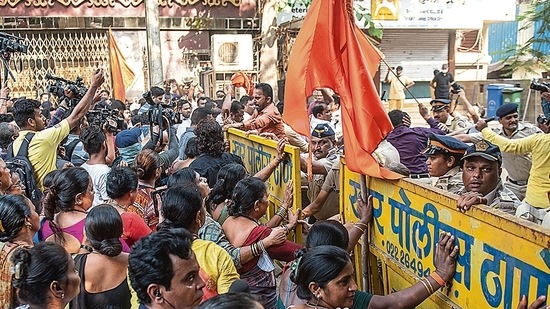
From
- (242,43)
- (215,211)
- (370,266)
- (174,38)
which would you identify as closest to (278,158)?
(215,211)

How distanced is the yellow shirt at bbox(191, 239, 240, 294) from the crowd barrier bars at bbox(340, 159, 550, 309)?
3.35 ft

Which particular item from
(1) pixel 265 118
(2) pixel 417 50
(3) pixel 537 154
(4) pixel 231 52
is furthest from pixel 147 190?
(2) pixel 417 50

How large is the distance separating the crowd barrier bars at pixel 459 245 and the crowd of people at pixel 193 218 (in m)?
0.09

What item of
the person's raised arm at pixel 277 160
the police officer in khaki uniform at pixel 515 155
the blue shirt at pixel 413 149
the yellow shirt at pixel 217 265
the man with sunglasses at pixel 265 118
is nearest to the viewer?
the yellow shirt at pixel 217 265

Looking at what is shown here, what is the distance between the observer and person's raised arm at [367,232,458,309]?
8.00 ft

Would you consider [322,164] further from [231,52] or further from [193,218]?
[231,52]

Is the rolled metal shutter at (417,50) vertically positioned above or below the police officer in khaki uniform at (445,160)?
above

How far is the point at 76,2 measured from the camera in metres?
13.9

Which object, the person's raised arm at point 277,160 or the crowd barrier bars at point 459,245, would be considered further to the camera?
the person's raised arm at point 277,160

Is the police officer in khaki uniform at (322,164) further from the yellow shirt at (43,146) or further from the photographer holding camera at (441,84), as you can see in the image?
the photographer holding camera at (441,84)

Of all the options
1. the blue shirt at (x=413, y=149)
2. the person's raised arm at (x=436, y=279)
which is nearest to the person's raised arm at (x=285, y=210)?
the blue shirt at (x=413, y=149)

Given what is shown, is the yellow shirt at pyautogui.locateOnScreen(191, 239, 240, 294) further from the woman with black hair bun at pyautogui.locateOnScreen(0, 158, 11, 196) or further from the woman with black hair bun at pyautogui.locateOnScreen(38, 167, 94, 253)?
the woman with black hair bun at pyautogui.locateOnScreen(0, 158, 11, 196)

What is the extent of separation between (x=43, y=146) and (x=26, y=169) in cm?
24

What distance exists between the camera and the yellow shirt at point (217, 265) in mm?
2426
